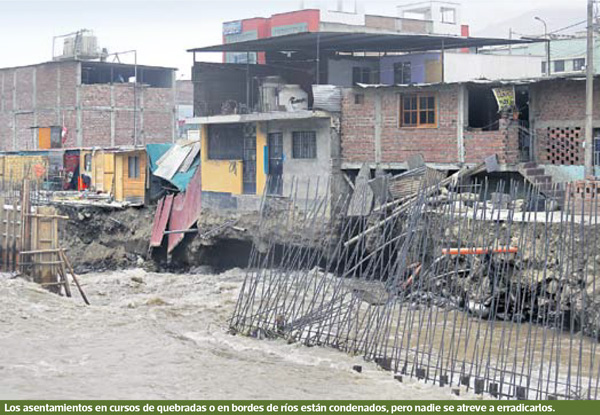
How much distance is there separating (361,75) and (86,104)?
16005 mm

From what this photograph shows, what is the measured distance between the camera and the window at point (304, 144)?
Answer: 24.7 m

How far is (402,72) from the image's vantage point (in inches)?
1177

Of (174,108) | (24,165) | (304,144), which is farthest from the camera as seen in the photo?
(174,108)

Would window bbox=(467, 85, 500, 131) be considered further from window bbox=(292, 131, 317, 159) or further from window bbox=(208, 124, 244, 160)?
window bbox=(208, 124, 244, 160)

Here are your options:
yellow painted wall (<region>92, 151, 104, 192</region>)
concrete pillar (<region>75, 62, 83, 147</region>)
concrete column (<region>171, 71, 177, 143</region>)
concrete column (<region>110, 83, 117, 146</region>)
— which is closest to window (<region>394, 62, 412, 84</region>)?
yellow painted wall (<region>92, 151, 104, 192</region>)

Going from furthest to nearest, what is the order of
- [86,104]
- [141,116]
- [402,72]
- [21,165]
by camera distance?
[141,116] → [86,104] → [21,165] → [402,72]

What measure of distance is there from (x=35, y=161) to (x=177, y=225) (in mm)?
10661

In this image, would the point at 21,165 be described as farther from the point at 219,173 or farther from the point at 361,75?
the point at 361,75

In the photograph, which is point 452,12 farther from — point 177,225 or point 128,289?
point 128,289

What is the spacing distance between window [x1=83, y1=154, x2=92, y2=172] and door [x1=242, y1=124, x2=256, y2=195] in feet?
28.5

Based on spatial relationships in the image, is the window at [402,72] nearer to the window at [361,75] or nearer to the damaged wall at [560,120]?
the window at [361,75]

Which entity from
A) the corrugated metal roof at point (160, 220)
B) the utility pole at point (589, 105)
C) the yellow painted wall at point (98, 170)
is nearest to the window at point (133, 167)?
the yellow painted wall at point (98, 170)

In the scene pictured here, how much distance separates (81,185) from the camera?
112 ft

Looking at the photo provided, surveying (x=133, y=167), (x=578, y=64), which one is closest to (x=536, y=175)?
(x=133, y=167)
